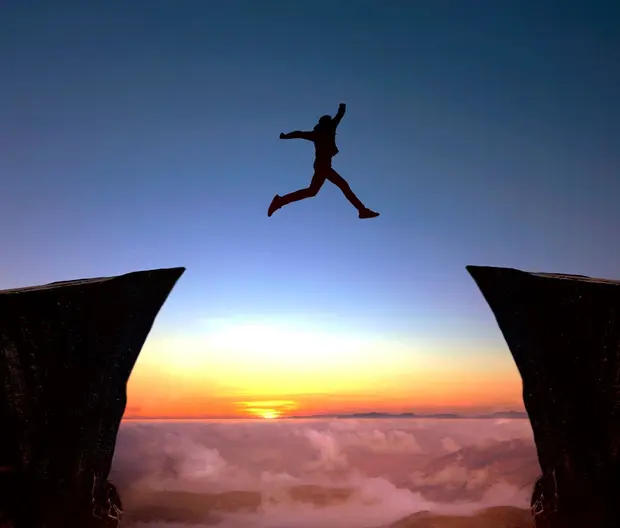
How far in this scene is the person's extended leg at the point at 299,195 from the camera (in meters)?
11.4

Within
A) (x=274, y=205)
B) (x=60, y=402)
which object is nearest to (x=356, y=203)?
(x=274, y=205)

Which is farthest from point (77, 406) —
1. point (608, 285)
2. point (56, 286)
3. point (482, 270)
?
point (608, 285)

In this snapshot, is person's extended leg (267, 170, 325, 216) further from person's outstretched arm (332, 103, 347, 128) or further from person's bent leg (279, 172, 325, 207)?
person's outstretched arm (332, 103, 347, 128)

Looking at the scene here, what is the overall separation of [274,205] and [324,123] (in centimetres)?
207

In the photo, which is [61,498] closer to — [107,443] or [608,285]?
[107,443]

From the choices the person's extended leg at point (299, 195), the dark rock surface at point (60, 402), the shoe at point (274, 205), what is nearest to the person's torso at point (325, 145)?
the person's extended leg at point (299, 195)

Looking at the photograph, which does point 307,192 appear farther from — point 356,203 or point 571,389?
point 571,389

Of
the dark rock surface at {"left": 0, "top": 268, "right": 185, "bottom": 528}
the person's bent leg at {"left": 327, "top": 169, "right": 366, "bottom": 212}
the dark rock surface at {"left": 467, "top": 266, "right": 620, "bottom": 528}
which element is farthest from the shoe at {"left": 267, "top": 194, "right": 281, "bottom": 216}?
the dark rock surface at {"left": 467, "top": 266, "right": 620, "bottom": 528}

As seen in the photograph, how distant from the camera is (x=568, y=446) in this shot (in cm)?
880

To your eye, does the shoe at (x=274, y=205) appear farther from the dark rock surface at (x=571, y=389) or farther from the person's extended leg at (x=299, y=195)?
the dark rock surface at (x=571, y=389)

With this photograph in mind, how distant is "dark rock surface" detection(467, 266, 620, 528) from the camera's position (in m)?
8.50

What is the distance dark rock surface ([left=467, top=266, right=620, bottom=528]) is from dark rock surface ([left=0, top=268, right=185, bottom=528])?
21.4 feet

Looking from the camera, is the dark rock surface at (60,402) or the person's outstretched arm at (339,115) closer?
the dark rock surface at (60,402)

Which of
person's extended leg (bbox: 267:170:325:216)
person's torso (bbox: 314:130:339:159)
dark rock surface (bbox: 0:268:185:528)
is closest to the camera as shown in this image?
dark rock surface (bbox: 0:268:185:528)
